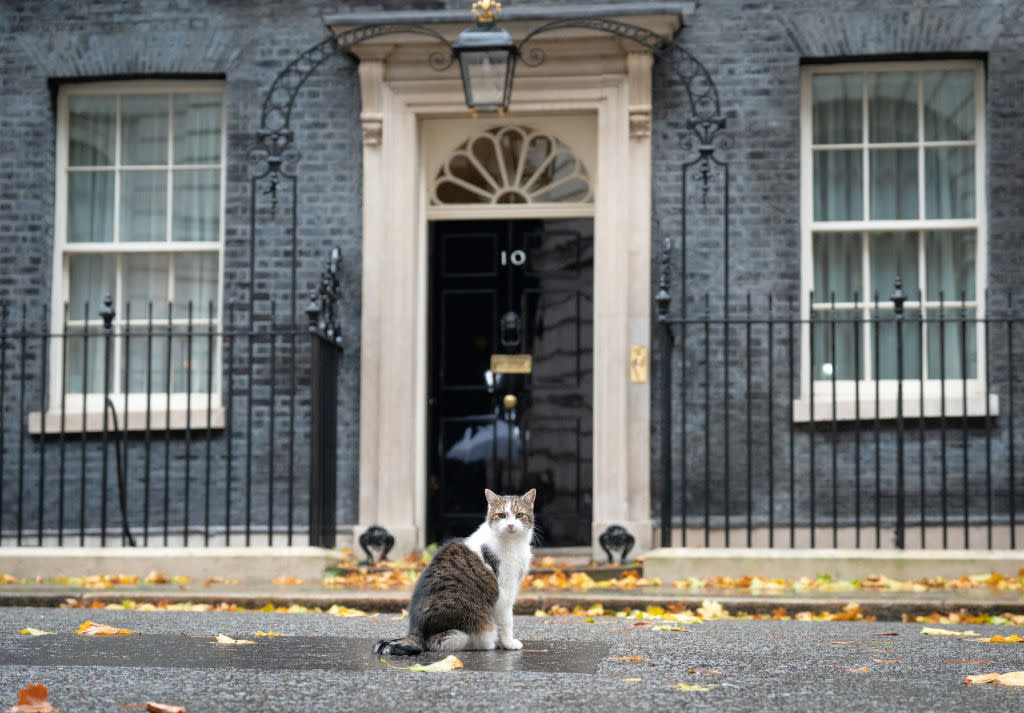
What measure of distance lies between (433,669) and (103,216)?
707 cm

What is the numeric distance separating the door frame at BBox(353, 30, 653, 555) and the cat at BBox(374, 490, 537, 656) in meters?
4.46

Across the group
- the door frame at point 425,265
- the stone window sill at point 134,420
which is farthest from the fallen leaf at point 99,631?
the stone window sill at point 134,420

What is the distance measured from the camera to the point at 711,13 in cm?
1038

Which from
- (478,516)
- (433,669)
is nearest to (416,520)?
(478,516)

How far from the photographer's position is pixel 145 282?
10930mm

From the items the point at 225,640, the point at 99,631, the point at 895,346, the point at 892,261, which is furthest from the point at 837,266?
the point at 99,631

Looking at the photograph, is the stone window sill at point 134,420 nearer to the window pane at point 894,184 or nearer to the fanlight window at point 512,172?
the fanlight window at point 512,172

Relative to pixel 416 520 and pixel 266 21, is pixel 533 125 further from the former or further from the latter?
pixel 416 520

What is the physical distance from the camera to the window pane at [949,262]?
10289 millimetres

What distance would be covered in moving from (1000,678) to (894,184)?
19.9 ft

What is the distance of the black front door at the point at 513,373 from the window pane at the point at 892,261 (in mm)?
2098

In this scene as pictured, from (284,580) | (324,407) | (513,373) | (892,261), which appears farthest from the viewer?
(513,373)

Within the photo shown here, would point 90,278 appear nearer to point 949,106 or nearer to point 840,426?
point 840,426

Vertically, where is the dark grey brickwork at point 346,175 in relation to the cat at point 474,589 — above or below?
above
